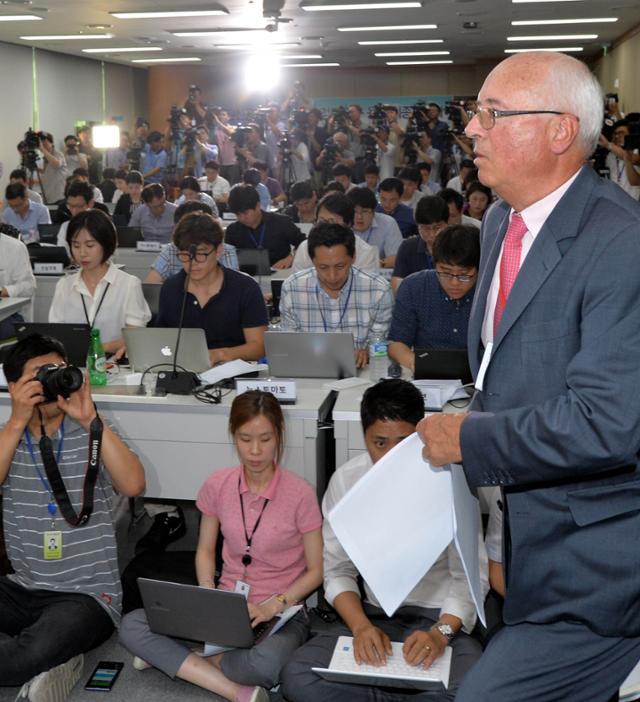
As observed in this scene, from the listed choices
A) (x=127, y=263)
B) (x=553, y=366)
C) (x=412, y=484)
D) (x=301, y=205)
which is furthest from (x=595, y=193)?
(x=301, y=205)

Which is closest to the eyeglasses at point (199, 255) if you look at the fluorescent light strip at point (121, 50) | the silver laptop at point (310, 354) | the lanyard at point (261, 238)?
the silver laptop at point (310, 354)

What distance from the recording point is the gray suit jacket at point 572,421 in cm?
124

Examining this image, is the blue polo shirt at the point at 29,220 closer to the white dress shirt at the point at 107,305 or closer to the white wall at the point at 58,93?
the white dress shirt at the point at 107,305

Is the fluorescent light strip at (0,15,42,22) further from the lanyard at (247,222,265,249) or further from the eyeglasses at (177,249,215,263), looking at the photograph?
the eyeglasses at (177,249,215,263)

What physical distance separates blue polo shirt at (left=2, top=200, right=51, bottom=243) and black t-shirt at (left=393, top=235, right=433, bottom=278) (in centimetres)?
411

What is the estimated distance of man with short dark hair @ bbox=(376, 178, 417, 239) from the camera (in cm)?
725

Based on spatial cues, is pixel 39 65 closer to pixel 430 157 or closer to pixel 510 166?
pixel 430 157

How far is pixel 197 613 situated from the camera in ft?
8.61

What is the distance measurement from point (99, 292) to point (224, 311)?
60cm

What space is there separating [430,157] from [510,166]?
1068 centimetres

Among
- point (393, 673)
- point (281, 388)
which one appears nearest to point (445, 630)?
point (393, 673)

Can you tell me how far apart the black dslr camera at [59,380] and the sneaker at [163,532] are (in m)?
0.96

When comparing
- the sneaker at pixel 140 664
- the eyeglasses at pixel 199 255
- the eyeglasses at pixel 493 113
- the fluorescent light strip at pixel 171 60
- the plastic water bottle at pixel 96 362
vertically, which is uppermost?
the fluorescent light strip at pixel 171 60

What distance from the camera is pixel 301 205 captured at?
7906mm
